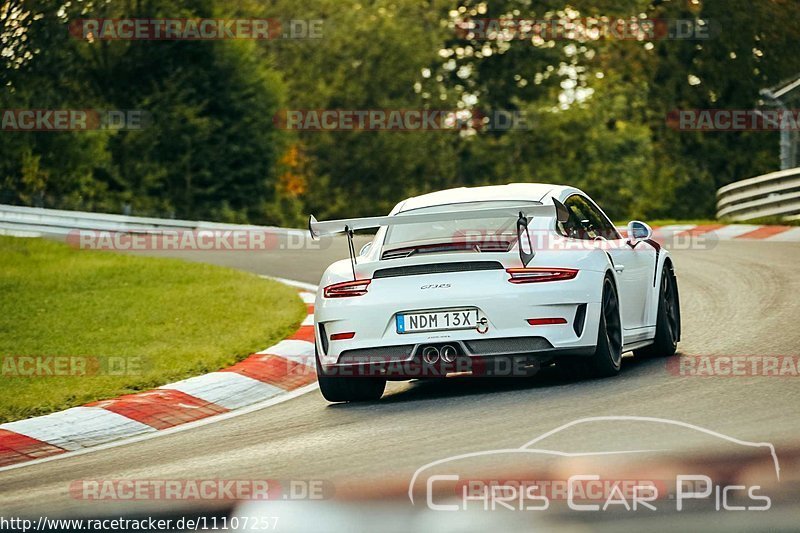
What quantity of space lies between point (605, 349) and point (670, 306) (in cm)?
190

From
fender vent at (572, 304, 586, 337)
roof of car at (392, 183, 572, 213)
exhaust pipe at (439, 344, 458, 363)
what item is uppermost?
roof of car at (392, 183, 572, 213)

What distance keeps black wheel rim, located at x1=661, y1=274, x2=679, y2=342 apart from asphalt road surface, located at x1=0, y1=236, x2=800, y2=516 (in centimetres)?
18

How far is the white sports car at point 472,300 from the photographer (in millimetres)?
8930

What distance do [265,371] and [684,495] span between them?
628cm

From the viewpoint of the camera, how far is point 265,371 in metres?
11.5

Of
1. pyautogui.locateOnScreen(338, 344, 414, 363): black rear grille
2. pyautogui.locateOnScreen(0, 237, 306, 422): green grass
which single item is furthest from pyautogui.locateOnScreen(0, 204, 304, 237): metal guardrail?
pyautogui.locateOnScreen(338, 344, 414, 363): black rear grille

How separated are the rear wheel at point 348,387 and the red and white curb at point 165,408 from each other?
25.1 inches

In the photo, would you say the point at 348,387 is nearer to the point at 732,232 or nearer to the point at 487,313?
the point at 487,313

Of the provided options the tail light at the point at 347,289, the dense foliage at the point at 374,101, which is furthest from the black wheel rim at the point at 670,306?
the dense foliage at the point at 374,101

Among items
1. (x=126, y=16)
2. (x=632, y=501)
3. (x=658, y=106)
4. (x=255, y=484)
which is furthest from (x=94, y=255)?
(x=658, y=106)

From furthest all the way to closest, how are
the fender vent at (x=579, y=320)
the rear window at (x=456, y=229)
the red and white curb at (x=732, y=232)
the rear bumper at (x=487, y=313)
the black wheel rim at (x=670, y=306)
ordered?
the red and white curb at (x=732, y=232) → the black wheel rim at (x=670, y=306) → the rear window at (x=456, y=229) → the fender vent at (x=579, y=320) → the rear bumper at (x=487, y=313)

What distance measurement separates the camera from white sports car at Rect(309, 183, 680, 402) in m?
8.93

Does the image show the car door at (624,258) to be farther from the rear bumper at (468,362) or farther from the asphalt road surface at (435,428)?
the rear bumper at (468,362)

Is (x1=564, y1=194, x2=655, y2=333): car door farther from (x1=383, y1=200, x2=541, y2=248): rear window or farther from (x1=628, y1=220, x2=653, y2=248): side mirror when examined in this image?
(x1=383, y1=200, x2=541, y2=248): rear window
